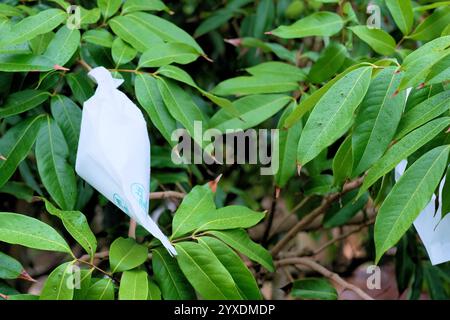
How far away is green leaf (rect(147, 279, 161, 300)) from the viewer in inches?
30.6

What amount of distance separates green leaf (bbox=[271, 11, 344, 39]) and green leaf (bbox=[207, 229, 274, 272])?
1.04ft

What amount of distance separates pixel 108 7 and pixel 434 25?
0.47 metres

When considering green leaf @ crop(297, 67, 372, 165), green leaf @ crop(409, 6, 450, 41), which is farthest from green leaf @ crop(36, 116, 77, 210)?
green leaf @ crop(409, 6, 450, 41)

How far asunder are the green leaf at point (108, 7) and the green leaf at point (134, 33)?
11 millimetres

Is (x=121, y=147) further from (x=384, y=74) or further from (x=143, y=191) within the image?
(x=384, y=74)

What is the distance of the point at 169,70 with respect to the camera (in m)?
0.93

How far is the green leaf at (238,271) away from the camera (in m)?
0.81

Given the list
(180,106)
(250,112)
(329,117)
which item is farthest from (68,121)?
(329,117)

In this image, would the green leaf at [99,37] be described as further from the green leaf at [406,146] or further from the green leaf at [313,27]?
the green leaf at [406,146]

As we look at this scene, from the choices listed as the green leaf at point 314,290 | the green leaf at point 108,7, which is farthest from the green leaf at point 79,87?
the green leaf at point 314,290

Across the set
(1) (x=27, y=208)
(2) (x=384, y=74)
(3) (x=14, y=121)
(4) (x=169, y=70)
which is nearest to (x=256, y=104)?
(4) (x=169, y=70)

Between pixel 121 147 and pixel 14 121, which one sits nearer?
Result: pixel 121 147

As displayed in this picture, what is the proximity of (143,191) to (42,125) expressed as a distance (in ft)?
→ 0.68

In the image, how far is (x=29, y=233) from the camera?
754 millimetres
